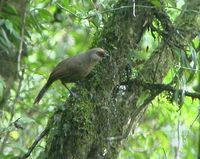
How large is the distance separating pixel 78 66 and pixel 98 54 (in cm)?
34

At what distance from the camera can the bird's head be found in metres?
3.45

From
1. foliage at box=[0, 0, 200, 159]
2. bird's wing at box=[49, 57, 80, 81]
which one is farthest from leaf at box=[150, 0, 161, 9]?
bird's wing at box=[49, 57, 80, 81]

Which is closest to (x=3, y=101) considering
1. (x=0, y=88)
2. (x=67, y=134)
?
(x=0, y=88)

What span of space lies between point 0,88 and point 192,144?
2.86 m

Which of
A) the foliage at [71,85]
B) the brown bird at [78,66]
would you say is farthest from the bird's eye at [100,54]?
the foliage at [71,85]

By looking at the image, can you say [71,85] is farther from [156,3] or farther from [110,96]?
[156,3]

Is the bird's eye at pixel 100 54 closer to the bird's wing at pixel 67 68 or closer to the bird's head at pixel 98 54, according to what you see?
the bird's head at pixel 98 54

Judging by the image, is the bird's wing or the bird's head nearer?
the bird's head

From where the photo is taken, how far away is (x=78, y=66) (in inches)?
148

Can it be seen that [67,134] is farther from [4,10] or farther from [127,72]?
[4,10]

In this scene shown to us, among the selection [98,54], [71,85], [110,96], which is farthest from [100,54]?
[71,85]

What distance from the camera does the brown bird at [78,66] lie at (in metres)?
3.50

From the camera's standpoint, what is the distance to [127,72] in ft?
12.0

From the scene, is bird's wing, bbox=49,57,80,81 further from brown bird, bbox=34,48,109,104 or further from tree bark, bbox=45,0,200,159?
tree bark, bbox=45,0,200,159
